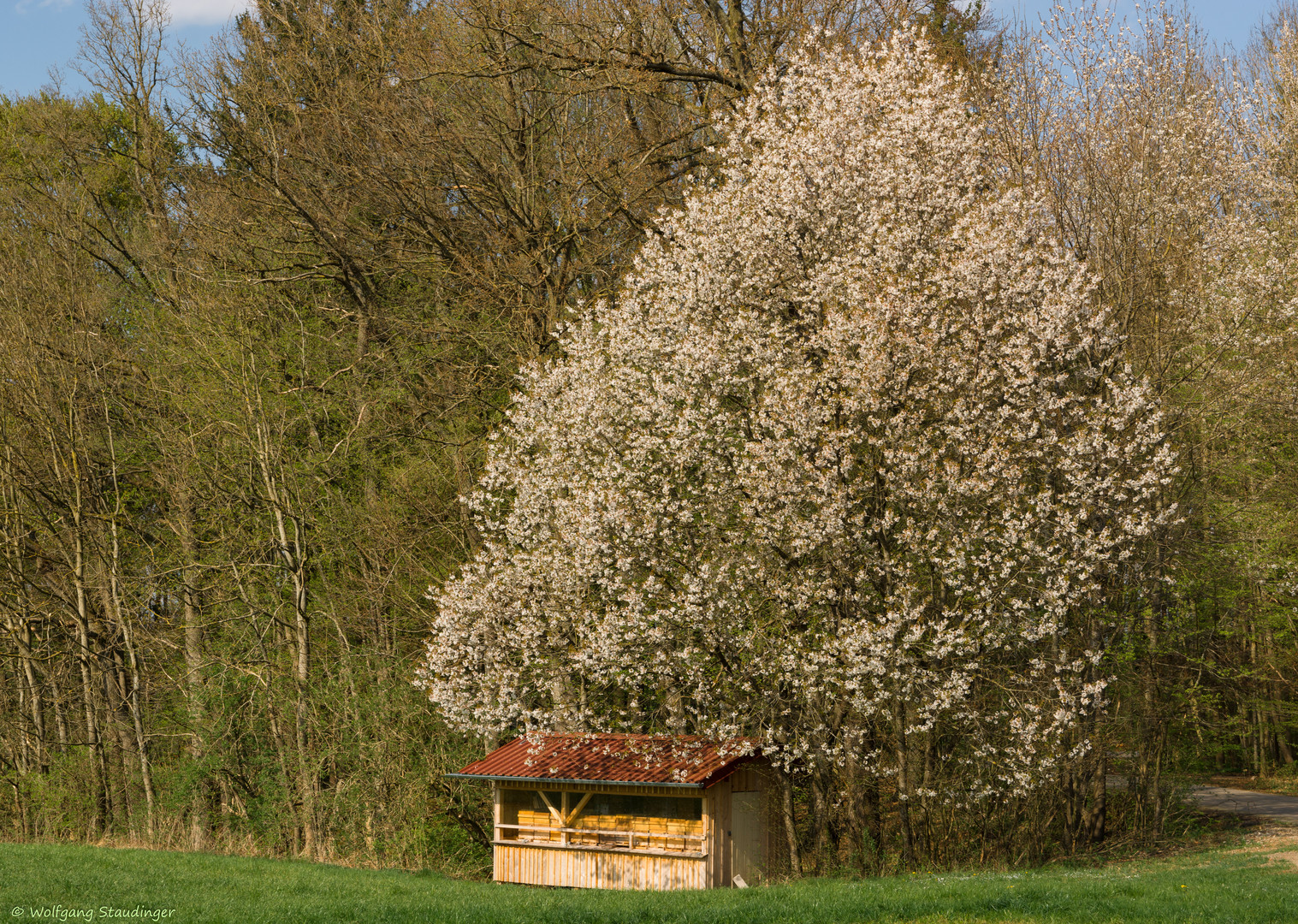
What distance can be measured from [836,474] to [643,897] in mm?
5973

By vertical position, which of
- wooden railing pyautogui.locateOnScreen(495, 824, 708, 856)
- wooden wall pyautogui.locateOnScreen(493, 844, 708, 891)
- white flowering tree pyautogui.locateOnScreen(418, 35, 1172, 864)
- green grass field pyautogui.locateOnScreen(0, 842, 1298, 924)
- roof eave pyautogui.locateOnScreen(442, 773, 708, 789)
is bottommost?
wooden wall pyautogui.locateOnScreen(493, 844, 708, 891)

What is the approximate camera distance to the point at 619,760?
55.7 ft

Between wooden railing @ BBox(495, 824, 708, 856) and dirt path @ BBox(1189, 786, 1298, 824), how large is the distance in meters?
10.8

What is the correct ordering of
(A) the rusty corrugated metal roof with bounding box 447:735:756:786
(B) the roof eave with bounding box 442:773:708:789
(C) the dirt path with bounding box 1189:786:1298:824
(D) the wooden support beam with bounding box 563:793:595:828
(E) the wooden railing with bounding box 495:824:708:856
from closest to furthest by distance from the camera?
1. (B) the roof eave with bounding box 442:773:708:789
2. (A) the rusty corrugated metal roof with bounding box 447:735:756:786
3. (E) the wooden railing with bounding box 495:824:708:856
4. (D) the wooden support beam with bounding box 563:793:595:828
5. (C) the dirt path with bounding box 1189:786:1298:824

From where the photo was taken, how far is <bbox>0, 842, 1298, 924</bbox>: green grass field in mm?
10688

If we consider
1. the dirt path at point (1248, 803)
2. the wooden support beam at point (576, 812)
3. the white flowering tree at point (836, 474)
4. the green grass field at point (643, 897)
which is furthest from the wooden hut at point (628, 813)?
the dirt path at point (1248, 803)

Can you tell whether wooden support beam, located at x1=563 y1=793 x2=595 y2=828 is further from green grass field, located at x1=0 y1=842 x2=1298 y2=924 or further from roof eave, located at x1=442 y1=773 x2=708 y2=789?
green grass field, located at x1=0 y1=842 x2=1298 y2=924

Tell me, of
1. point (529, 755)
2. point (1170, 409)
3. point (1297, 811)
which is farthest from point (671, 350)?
point (1297, 811)

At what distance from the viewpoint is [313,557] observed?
78.5ft

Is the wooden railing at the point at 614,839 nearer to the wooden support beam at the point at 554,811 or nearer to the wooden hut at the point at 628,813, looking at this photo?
the wooden hut at the point at 628,813

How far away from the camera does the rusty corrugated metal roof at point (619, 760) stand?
1593 centimetres

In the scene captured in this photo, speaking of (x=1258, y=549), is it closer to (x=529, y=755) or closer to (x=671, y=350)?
(x=671, y=350)

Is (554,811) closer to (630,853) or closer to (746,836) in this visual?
(630,853)

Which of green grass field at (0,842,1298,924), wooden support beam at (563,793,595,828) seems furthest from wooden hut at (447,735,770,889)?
green grass field at (0,842,1298,924)
